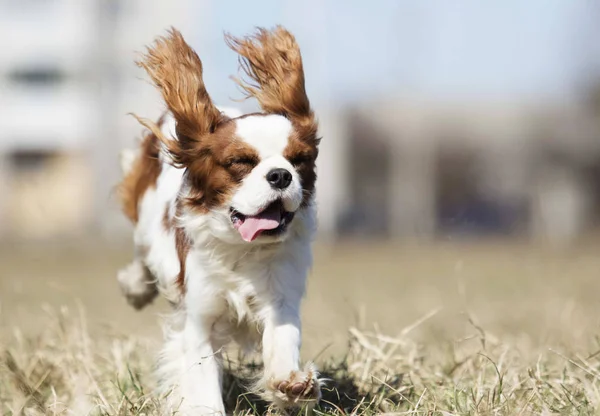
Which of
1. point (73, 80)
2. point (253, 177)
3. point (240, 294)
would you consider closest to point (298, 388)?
point (240, 294)

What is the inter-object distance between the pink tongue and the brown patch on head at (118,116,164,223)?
1.12 metres

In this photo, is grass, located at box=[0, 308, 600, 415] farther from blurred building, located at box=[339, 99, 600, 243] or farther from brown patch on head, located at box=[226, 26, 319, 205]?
blurred building, located at box=[339, 99, 600, 243]

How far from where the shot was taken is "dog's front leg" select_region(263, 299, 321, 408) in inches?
127

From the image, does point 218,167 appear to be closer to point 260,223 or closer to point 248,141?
point 248,141

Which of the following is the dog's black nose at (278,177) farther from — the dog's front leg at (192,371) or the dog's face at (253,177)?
the dog's front leg at (192,371)

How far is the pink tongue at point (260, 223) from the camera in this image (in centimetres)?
333

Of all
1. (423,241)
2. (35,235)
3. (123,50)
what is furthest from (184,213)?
(123,50)

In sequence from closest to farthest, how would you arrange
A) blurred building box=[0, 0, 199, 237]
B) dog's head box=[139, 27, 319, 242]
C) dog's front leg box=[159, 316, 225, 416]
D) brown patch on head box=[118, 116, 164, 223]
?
1. dog's head box=[139, 27, 319, 242]
2. dog's front leg box=[159, 316, 225, 416]
3. brown patch on head box=[118, 116, 164, 223]
4. blurred building box=[0, 0, 199, 237]

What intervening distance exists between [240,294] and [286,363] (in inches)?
13.2

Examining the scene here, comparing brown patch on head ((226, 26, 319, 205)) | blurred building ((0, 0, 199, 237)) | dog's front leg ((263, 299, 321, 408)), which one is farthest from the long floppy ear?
blurred building ((0, 0, 199, 237))

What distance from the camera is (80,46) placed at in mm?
31359

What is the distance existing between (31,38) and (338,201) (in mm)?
10932

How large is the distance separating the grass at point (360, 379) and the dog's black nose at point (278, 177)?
2.48ft

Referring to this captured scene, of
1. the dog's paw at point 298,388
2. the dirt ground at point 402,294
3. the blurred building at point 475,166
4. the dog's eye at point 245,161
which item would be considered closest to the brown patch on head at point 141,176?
the dirt ground at point 402,294
